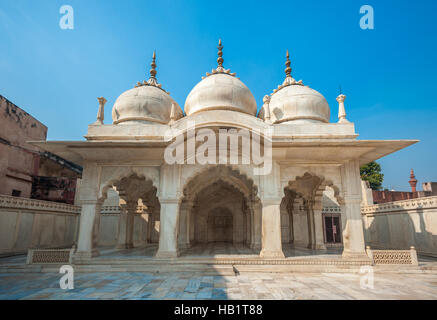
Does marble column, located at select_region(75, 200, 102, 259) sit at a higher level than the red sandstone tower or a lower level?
lower

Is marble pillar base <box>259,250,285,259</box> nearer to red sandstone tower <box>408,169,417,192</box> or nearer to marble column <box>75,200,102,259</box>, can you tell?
marble column <box>75,200,102,259</box>

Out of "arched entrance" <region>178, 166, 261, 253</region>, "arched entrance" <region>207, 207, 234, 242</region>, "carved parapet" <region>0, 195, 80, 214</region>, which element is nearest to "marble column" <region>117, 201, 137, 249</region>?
"arched entrance" <region>178, 166, 261, 253</region>

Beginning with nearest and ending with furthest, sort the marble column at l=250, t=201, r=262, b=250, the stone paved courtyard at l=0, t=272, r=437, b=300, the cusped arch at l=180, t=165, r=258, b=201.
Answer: the stone paved courtyard at l=0, t=272, r=437, b=300
the marble column at l=250, t=201, r=262, b=250
the cusped arch at l=180, t=165, r=258, b=201

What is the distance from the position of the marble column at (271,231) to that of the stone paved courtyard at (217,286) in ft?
2.83

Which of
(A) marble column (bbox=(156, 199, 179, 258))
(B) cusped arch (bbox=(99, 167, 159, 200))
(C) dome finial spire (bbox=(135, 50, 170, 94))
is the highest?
(C) dome finial spire (bbox=(135, 50, 170, 94))

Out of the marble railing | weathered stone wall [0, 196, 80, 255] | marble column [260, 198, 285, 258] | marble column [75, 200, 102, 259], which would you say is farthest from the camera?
the marble railing

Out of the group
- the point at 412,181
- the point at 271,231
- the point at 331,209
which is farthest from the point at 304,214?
the point at 412,181

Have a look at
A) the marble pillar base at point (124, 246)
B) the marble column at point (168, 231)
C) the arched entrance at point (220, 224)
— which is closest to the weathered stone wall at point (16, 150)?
the marble pillar base at point (124, 246)

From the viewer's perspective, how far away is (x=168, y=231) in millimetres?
9039

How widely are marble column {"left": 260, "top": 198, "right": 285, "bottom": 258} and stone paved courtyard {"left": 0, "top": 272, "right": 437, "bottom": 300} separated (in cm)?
86

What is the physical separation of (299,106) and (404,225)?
8237 millimetres

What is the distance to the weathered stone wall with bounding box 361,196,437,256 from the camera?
11359 mm

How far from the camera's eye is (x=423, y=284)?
6.69 meters
